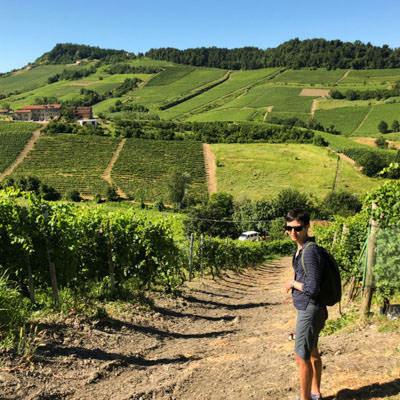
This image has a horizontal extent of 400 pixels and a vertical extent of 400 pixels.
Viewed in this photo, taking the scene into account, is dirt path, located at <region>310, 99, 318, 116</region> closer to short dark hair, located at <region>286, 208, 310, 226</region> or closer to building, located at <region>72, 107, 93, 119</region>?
building, located at <region>72, 107, 93, 119</region>

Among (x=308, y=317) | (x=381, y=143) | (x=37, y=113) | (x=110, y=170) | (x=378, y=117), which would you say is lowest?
(x=110, y=170)

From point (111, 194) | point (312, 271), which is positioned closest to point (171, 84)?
point (111, 194)

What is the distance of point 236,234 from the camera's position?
54969mm

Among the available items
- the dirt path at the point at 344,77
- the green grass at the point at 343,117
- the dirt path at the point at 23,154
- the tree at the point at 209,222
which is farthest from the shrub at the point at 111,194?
the dirt path at the point at 344,77

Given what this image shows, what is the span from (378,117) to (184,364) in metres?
129

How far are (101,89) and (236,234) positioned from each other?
150m

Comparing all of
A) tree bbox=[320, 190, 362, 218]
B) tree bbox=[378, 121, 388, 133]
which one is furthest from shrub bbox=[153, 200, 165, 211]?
tree bbox=[378, 121, 388, 133]

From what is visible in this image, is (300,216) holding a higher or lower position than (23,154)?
higher

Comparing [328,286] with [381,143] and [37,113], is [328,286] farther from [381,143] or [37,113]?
[37,113]

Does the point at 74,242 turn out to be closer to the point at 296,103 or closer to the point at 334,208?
the point at 334,208

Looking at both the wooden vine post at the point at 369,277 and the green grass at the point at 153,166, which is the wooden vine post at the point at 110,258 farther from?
the green grass at the point at 153,166

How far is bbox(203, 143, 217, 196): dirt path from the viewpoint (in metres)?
70.7

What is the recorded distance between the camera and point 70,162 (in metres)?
78.9

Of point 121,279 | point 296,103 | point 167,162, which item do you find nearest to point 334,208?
point 167,162
